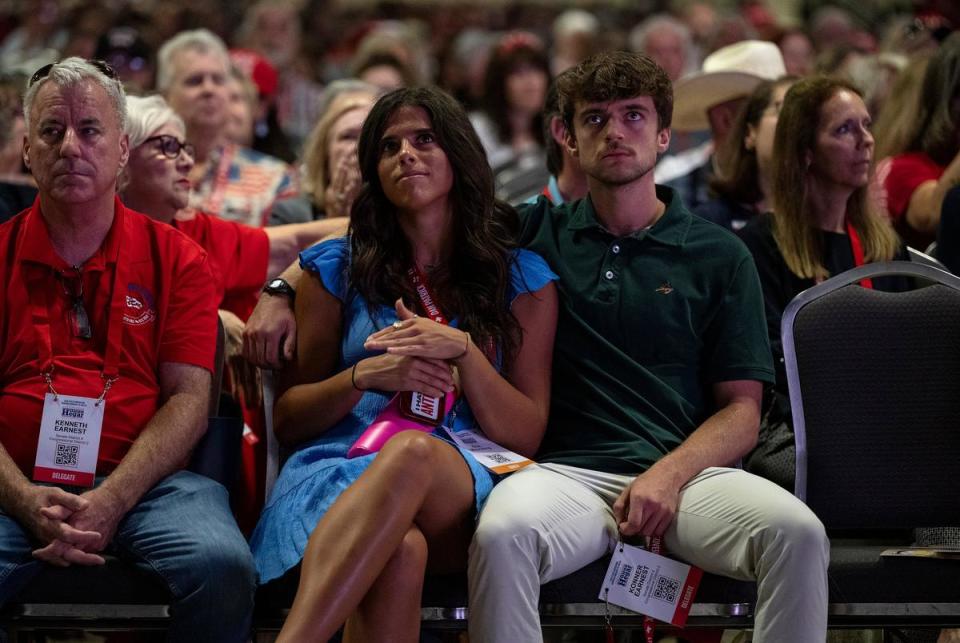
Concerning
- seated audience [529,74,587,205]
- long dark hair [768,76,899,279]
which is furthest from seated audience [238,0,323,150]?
long dark hair [768,76,899,279]

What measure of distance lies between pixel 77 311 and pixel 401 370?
78 cm

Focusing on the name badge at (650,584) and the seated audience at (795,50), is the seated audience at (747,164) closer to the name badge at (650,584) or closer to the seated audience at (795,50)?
the name badge at (650,584)

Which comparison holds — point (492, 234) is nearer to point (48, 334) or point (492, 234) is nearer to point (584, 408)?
point (584, 408)

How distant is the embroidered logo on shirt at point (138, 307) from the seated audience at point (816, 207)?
165 centimetres

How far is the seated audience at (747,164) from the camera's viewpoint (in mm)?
4324

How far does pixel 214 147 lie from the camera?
513 centimetres

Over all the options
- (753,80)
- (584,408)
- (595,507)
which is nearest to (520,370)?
(584,408)

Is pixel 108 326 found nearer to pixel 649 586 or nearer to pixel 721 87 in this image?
pixel 649 586

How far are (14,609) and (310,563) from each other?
26.6 inches

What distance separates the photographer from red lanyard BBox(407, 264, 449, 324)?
126 inches

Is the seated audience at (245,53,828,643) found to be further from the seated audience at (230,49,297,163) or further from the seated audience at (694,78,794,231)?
the seated audience at (230,49,297,163)

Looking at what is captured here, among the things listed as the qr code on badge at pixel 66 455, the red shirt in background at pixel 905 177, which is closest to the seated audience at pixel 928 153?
the red shirt in background at pixel 905 177

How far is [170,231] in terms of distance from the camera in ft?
10.7

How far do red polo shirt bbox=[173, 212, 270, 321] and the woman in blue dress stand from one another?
606 mm
